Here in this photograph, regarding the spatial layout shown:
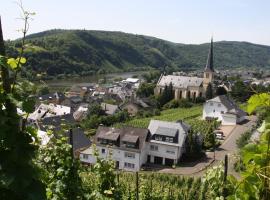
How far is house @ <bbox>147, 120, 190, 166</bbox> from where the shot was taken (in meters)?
30.7

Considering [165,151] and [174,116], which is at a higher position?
[174,116]

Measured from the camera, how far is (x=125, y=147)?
97.8 feet

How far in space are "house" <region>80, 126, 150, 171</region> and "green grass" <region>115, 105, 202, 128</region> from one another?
10.7 m

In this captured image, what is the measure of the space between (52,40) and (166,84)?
90586 millimetres

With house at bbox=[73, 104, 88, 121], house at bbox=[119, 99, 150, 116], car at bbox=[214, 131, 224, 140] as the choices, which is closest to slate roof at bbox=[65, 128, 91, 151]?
car at bbox=[214, 131, 224, 140]

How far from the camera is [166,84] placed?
216 feet

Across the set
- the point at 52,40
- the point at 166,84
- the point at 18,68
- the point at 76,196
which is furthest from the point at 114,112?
the point at 52,40

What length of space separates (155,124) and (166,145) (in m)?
2.55

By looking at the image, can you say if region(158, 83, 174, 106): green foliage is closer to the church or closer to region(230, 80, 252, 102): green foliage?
the church

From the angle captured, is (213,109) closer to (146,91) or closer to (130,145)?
(130,145)

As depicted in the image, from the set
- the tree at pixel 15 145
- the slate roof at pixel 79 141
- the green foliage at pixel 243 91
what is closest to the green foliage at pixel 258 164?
the green foliage at pixel 243 91

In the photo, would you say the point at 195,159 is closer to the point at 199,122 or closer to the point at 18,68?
the point at 199,122

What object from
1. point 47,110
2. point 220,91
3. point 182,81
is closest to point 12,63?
point 47,110

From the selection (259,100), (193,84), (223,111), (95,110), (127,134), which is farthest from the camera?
(193,84)
